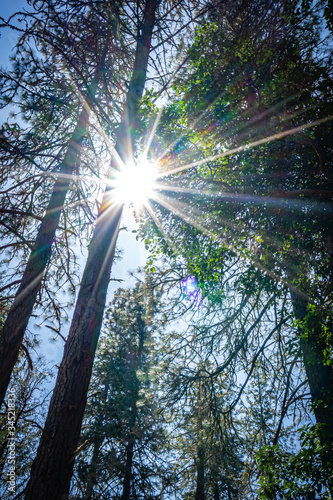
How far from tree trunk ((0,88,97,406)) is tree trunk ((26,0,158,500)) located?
197cm

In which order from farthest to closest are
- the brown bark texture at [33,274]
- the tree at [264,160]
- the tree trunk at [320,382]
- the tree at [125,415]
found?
1. the tree at [125,415]
2. the brown bark texture at [33,274]
3. the tree at [264,160]
4. the tree trunk at [320,382]

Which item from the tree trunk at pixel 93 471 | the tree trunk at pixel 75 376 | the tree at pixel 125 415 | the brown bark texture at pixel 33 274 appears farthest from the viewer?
the tree at pixel 125 415

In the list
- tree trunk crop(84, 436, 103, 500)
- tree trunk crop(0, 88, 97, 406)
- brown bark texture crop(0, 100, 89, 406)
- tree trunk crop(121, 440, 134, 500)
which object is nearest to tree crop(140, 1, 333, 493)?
tree trunk crop(0, 88, 97, 406)

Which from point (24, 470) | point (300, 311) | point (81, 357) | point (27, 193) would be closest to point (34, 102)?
point (27, 193)

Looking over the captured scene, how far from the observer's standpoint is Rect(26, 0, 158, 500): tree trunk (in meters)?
2.50

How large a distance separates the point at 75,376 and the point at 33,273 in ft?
11.0

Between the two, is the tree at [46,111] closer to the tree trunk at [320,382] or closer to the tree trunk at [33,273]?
the tree trunk at [33,273]

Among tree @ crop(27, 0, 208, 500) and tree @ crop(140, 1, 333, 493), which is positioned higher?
tree @ crop(140, 1, 333, 493)

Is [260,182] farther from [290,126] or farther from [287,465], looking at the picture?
[287,465]

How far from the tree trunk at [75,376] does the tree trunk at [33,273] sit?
6.46 ft

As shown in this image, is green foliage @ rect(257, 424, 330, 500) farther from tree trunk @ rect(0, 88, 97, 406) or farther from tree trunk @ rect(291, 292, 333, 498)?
tree trunk @ rect(0, 88, 97, 406)

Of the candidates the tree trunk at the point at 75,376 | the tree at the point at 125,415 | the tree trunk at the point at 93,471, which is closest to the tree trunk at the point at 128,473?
A: the tree at the point at 125,415

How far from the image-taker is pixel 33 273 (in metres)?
5.60

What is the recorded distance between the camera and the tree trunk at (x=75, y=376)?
250 cm
